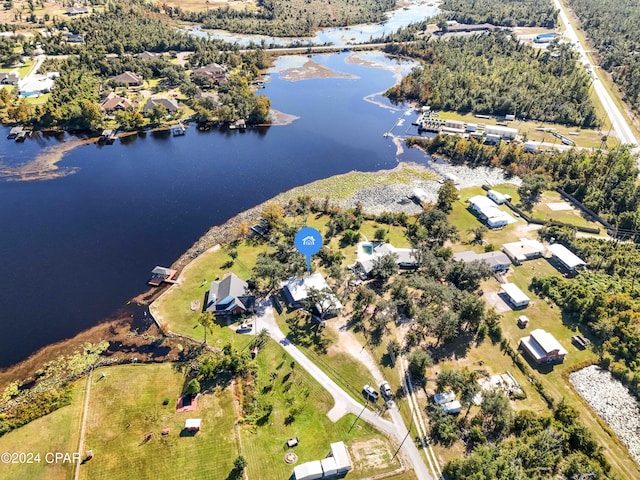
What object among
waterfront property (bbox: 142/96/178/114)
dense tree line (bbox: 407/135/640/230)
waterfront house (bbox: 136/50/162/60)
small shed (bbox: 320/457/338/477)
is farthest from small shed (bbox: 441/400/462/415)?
waterfront house (bbox: 136/50/162/60)

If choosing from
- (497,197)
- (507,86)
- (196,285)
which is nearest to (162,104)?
(196,285)

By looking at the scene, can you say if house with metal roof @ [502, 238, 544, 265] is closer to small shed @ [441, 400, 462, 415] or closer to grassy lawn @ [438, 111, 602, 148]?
small shed @ [441, 400, 462, 415]

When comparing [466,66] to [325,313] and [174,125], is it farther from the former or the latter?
A: [325,313]

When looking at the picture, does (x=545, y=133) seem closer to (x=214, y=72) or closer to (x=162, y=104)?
(x=214, y=72)

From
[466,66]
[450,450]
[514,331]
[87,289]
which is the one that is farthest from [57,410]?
[466,66]

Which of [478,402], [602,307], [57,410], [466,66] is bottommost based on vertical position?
[57,410]

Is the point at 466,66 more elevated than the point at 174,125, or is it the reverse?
the point at 466,66

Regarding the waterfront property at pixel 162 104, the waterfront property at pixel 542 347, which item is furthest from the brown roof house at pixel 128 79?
the waterfront property at pixel 542 347
